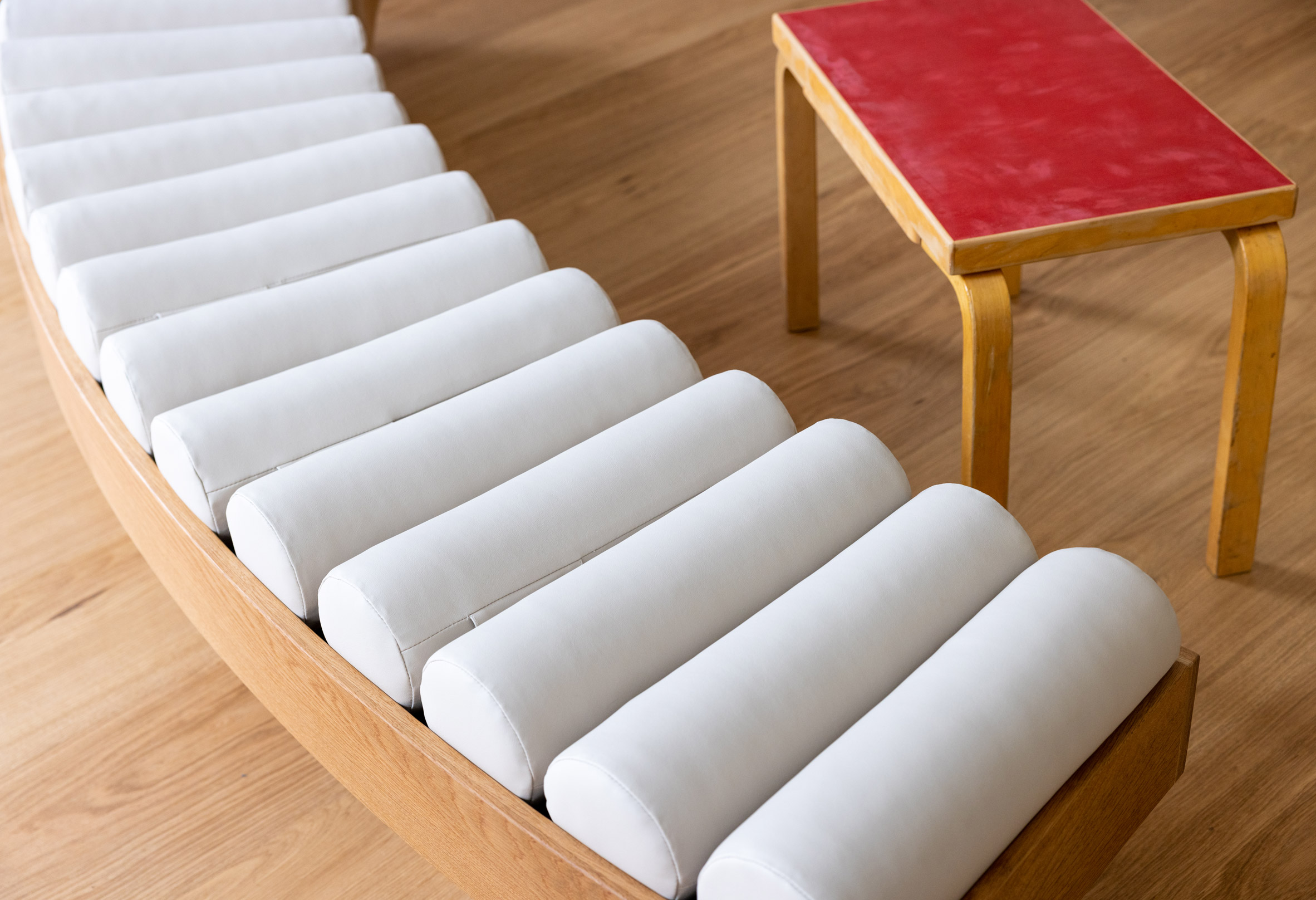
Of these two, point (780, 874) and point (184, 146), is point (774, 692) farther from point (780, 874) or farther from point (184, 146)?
point (184, 146)

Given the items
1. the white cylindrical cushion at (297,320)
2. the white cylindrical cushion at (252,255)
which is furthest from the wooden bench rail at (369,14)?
the white cylindrical cushion at (297,320)

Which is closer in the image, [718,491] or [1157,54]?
[718,491]

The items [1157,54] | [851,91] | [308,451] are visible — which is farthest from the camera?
[1157,54]

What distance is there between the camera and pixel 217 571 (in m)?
1.08

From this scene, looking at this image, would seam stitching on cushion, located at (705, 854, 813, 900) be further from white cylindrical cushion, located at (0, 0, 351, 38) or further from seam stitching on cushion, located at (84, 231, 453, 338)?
white cylindrical cushion, located at (0, 0, 351, 38)

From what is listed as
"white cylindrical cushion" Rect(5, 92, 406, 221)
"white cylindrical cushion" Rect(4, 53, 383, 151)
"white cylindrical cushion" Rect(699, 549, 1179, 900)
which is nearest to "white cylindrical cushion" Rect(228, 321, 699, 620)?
"white cylindrical cushion" Rect(699, 549, 1179, 900)

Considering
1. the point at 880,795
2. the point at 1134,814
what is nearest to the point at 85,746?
the point at 880,795

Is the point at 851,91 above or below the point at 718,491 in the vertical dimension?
above

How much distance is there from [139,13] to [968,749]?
1.60m

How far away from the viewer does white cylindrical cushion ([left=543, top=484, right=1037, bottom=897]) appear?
795mm

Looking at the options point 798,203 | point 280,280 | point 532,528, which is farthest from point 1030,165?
point 280,280

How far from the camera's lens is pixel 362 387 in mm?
1204

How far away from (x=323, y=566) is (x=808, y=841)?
496mm

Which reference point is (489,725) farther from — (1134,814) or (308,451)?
(1134,814)
